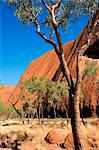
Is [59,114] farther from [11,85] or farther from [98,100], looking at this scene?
[11,85]

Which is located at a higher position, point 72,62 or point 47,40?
point 72,62

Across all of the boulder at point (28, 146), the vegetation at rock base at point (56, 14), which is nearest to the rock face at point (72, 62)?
the vegetation at rock base at point (56, 14)

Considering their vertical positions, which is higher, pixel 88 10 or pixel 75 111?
pixel 88 10

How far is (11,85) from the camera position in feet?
586

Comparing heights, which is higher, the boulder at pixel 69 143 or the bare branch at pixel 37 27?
the bare branch at pixel 37 27

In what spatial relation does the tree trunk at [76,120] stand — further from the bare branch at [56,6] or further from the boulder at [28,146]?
the boulder at [28,146]

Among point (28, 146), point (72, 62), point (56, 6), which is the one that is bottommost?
point (28, 146)

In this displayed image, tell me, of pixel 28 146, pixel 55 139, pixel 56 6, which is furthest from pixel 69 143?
pixel 56 6

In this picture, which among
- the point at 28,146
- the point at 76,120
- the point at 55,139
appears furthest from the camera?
the point at 55,139

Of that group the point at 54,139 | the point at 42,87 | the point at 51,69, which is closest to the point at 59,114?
the point at 42,87

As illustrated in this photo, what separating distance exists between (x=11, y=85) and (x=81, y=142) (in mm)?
166132

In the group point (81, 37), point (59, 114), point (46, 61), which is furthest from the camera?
point (46, 61)

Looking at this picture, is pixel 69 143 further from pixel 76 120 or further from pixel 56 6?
pixel 56 6

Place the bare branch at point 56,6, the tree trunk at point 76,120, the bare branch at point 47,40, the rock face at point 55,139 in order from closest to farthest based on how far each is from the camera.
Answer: the tree trunk at point 76,120 → the bare branch at point 47,40 → the bare branch at point 56,6 → the rock face at point 55,139
